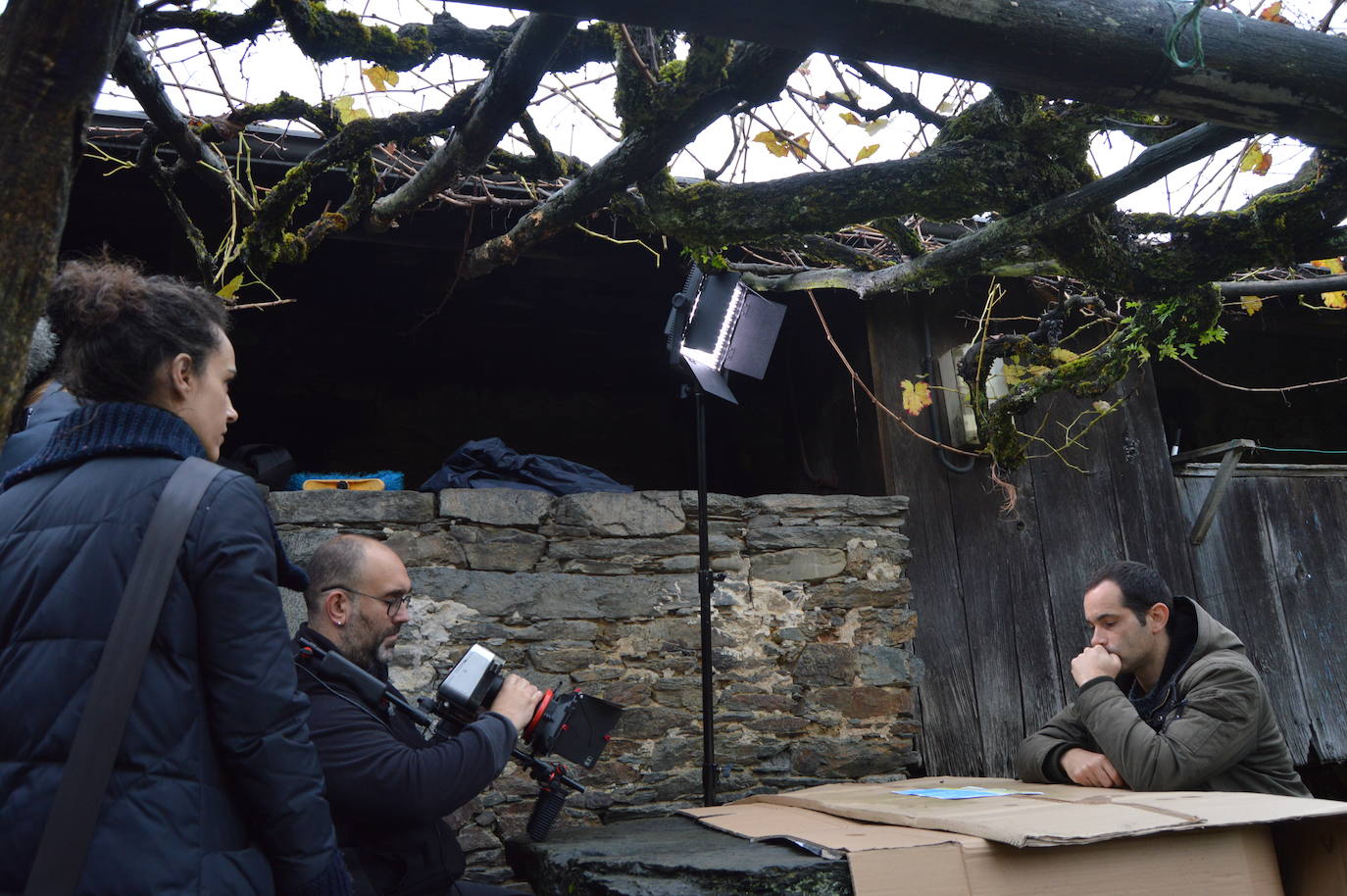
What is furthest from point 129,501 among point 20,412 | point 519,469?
point 519,469

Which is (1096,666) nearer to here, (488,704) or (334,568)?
(488,704)

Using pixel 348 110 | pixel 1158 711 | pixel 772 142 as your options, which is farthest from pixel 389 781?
pixel 772 142

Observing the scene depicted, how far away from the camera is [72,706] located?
1363mm

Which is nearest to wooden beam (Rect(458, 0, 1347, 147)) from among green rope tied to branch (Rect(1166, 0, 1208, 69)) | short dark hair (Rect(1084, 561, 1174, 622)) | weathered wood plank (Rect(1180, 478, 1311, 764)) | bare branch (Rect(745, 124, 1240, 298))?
green rope tied to branch (Rect(1166, 0, 1208, 69))

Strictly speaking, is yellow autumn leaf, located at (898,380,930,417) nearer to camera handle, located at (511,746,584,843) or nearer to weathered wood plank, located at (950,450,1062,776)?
weathered wood plank, located at (950,450,1062,776)

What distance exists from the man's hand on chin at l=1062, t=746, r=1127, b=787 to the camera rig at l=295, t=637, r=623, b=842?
4.17 ft

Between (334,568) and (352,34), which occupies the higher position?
(352,34)

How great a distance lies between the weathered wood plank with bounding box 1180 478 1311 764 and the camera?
4.74 metres

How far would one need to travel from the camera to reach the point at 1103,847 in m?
2.00

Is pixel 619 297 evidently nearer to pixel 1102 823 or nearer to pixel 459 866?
pixel 459 866

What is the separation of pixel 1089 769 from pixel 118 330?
100 inches

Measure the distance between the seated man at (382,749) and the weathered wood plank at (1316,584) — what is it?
4.14m

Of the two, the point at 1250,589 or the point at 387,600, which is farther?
the point at 1250,589

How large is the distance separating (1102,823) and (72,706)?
184cm
